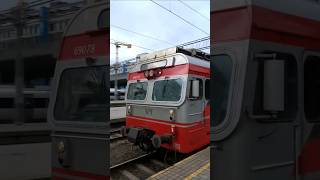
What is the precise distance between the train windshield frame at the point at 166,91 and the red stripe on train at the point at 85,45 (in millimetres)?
6744

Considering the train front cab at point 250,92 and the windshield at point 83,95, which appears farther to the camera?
the train front cab at point 250,92

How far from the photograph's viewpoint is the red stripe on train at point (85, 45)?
1726mm

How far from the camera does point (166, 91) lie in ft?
29.2

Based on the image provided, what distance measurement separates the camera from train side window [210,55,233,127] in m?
2.31

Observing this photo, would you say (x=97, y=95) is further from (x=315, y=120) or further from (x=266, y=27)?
(x=315, y=120)

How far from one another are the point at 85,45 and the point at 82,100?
232 mm

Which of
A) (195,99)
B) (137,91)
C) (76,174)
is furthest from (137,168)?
(76,174)

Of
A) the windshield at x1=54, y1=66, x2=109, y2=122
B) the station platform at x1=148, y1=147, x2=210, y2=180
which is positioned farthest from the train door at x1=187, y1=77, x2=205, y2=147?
the windshield at x1=54, y1=66, x2=109, y2=122

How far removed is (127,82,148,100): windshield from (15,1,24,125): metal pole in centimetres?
770

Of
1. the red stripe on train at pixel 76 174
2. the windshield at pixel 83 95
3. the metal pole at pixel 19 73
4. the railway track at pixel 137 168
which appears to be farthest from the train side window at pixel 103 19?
the railway track at pixel 137 168

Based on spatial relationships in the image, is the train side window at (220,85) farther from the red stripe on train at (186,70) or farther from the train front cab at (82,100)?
the red stripe on train at (186,70)

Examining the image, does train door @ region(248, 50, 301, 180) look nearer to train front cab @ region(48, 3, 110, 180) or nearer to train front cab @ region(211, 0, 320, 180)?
train front cab @ region(211, 0, 320, 180)

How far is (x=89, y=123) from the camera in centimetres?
175

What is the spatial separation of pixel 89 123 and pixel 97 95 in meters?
0.12
